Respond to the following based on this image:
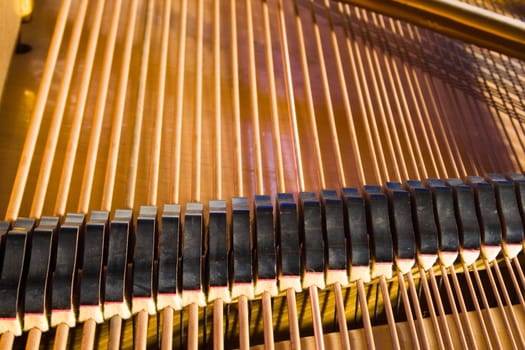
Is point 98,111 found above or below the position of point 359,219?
above

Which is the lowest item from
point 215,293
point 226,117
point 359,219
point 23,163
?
point 215,293

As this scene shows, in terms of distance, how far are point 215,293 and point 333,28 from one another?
1.21m

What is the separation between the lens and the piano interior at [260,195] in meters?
1.17

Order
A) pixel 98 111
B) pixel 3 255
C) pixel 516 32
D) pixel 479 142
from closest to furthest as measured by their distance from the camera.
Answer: pixel 3 255 → pixel 98 111 → pixel 516 32 → pixel 479 142

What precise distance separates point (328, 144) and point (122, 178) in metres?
0.64

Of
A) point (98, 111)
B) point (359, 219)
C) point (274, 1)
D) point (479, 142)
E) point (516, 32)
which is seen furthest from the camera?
point (274, 1)

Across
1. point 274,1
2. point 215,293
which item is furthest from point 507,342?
point 274,1

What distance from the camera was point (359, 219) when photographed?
130cm

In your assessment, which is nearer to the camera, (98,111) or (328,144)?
(98,111)

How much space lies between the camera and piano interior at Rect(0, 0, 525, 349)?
3.84 feet

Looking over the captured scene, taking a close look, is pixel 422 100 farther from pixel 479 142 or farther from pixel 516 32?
pixel 516 32

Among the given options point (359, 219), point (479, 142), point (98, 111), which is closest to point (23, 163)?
point (98, 111)

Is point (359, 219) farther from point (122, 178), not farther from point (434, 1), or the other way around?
point (434, 1)

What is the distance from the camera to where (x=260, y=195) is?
1.32 metres
